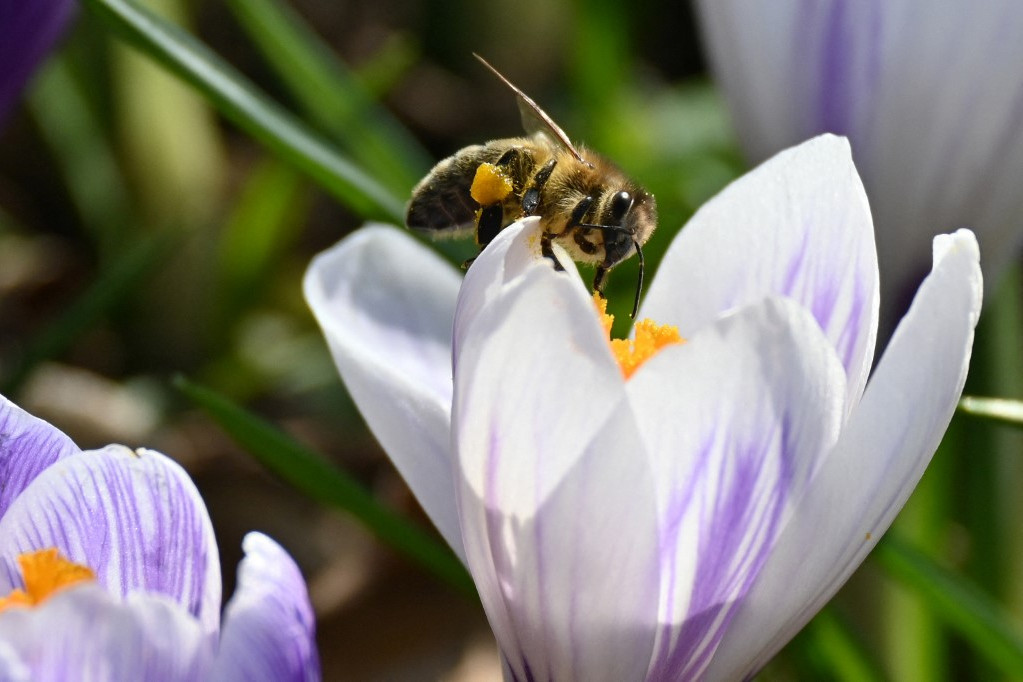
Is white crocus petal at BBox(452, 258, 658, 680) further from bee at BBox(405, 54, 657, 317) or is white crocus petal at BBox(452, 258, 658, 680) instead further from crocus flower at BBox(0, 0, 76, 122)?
crocus flower at BBox(0, 0, 76, 122)

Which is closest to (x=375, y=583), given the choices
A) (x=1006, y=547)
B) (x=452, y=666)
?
(x=452, y=666)

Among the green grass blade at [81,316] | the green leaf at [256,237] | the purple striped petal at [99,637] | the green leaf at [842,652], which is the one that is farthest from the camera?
the green leaf at [256,237]

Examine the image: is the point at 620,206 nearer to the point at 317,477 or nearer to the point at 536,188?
the point at 536,188

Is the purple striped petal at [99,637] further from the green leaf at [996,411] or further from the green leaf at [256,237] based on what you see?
the green leaf at [256,237]

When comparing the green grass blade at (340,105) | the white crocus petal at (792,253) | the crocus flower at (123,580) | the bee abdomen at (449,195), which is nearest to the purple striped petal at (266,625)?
the crocus flower at (123,580)

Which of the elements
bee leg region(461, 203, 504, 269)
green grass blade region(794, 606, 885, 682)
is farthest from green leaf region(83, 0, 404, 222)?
green grass blade region(794, 606, 885, 682)

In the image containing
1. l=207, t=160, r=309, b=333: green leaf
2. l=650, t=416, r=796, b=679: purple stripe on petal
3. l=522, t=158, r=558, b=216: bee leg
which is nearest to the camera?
l=650, t=416, r=796, b=679: purple stripe on petal

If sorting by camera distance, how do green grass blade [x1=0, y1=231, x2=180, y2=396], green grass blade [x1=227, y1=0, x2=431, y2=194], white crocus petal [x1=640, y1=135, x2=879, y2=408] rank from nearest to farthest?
white crocus petal [x1=640, y1=135, x2=879, y2=408]
green grass blade [x1=0, y1=231, x2=180, y2=396]
green grass blade [x1=227, y1=0, x2=431, y2=194]
